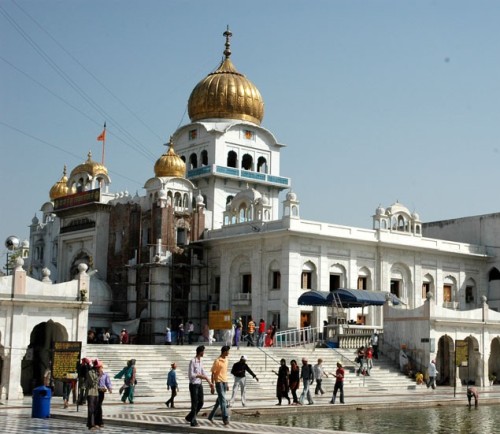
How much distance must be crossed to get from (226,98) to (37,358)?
93.6ft

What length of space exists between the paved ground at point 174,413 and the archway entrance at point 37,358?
4437 millimetres

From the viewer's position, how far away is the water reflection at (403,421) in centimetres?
2062

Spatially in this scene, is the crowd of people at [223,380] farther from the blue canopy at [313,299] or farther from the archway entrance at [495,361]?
the archway entrance at [495,361]

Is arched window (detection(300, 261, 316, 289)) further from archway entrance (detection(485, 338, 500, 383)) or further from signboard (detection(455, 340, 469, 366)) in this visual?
signboard (detection(455, 340, 469, 366))

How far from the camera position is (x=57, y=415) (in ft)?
70.1

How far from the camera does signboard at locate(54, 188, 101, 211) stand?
5409 centimetres

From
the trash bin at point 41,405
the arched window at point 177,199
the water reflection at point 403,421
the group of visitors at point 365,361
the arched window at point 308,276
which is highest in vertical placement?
the arched window at point 177,199

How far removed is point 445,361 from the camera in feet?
137

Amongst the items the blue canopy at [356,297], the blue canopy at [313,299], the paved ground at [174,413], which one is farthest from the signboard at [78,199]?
the paved ground at [174,413]

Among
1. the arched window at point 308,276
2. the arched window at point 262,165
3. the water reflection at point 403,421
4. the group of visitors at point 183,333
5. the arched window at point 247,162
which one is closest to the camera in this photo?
the water reflection at point 403,421

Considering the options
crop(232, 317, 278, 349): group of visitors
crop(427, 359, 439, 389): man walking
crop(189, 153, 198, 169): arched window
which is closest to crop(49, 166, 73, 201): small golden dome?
crop(189, 153, 198, 169): arched window

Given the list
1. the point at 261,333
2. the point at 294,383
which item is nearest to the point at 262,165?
the point at 261,333

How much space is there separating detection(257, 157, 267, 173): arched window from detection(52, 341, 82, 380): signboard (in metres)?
35.2

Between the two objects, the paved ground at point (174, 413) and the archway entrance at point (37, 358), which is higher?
the archway entrance at point (37, 358)
